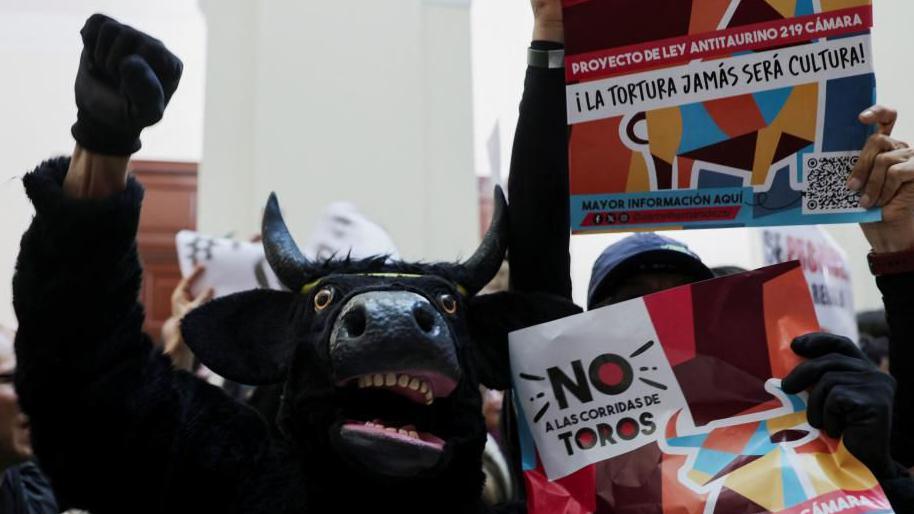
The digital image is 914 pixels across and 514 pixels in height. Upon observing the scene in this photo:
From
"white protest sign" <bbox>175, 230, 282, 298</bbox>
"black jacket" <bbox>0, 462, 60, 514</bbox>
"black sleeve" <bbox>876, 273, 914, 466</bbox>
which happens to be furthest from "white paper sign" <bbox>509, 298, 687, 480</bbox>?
"white protest sign" <bbox>175, 230, 282, 298</bbox>

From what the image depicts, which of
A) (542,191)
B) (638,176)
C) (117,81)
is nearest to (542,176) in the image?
(542,191)

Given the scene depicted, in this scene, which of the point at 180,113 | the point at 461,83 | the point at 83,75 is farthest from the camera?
the point at 180,113

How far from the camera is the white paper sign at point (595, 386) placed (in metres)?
1.09

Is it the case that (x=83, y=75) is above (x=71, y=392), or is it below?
above

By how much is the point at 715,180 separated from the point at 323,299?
503 mm

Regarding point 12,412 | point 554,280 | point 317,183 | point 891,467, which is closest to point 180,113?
point 317,183

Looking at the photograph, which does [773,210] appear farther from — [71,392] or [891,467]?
[71,392]

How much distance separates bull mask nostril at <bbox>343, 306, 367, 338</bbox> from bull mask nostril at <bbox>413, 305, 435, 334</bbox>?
0.06 m

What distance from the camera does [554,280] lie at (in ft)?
4.08

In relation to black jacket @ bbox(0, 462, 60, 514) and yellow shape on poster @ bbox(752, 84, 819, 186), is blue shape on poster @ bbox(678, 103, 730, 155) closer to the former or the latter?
yellow shape on poster @ bbox(752, 84, 819, 186)

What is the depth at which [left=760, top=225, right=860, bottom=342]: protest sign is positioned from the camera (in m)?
2.24

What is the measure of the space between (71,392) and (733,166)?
0.80 metres

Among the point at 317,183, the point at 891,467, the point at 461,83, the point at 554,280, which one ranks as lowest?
the point at 891,467

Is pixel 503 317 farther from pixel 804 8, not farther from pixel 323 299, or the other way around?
pixel 804 8
